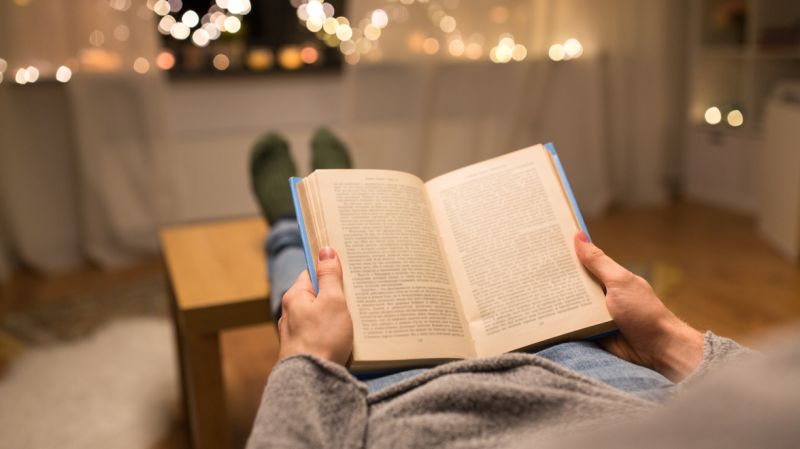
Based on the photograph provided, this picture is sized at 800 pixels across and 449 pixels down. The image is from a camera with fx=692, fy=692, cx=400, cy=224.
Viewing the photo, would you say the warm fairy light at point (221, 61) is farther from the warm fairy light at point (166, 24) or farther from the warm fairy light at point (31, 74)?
the warm fairy light at point (31, 74)

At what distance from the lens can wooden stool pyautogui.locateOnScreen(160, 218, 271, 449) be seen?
963 mm

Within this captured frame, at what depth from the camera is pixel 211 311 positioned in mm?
957

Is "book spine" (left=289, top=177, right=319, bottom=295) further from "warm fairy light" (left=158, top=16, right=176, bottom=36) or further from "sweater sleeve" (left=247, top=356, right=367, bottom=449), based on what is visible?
"warm fairy light" (left=158, top=16, right=176, bottom=36)

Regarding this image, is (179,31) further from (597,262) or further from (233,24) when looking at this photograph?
(597,262)

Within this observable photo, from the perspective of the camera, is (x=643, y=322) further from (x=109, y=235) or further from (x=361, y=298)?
(x=109, y=235)

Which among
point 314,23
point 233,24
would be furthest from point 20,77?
point 314,23

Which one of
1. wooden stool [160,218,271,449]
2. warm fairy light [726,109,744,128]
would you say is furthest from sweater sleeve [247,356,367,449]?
warm fairy light [726,109,744,128]

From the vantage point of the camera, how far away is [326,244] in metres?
0.66

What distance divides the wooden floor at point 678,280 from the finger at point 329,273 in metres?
0.63

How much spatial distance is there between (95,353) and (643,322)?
1.30m

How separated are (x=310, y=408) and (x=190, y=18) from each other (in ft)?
7.48

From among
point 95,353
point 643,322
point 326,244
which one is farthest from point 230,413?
point 643,322

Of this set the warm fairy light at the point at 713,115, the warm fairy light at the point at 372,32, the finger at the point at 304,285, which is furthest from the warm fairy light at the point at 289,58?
the finger at the point at 304,285

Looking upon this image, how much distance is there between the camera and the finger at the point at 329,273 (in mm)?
615
